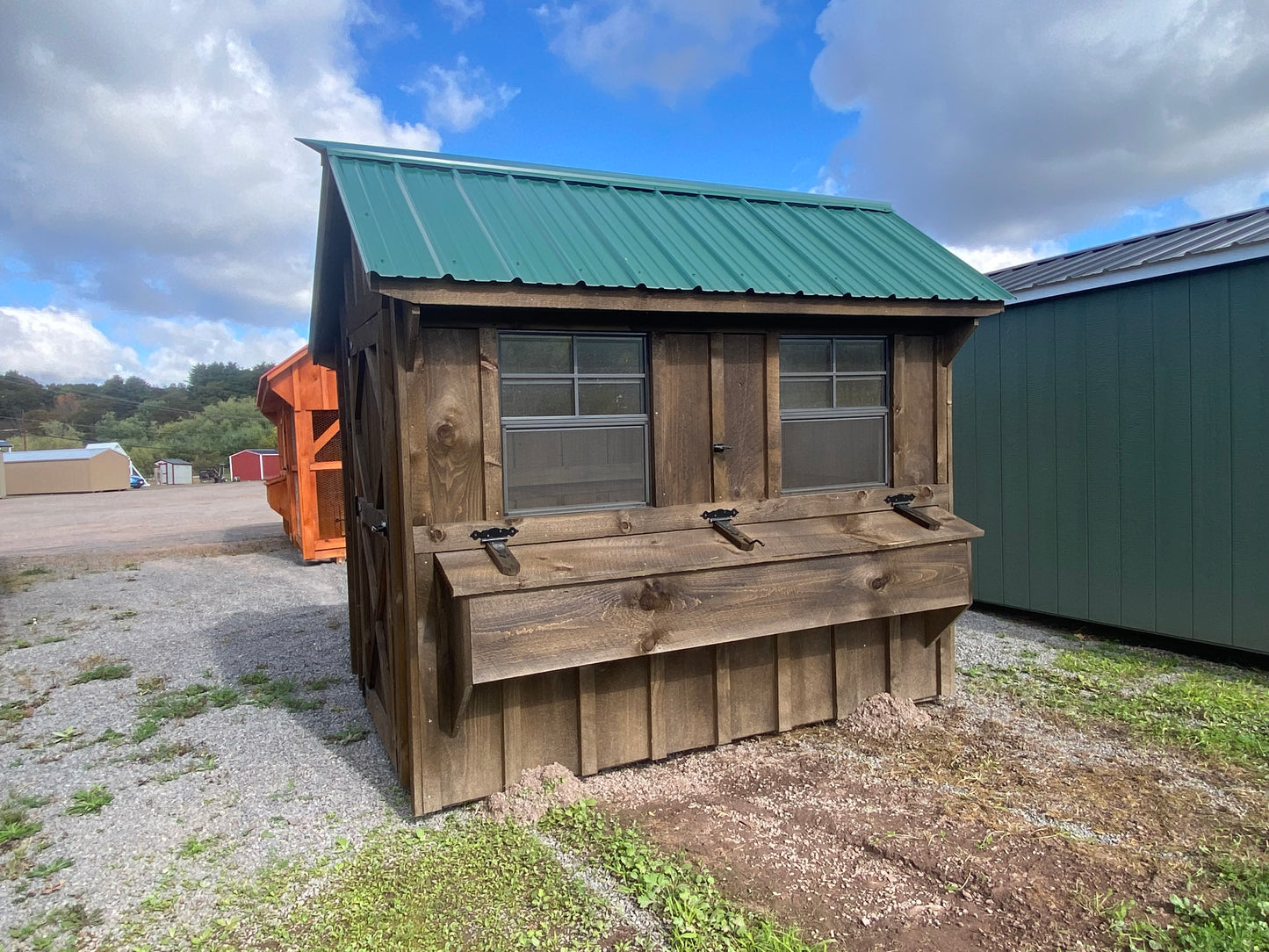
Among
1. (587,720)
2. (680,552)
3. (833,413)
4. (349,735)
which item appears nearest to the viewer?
(680,552)

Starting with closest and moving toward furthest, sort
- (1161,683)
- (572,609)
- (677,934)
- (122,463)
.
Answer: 1. (677,934)
2. (572,609)
3. (1161,683)
4. (122,463)

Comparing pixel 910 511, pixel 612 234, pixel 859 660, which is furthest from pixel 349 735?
pixel 910 511

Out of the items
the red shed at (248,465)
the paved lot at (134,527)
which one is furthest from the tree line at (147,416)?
the paved lot at (134,527)

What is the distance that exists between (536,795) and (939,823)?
1842 mm

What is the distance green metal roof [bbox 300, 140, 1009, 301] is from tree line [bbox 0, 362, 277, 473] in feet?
164

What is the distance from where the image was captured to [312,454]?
11.2 metres

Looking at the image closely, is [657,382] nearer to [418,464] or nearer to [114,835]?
[418,464]

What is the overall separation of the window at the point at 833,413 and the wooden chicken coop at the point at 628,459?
0.01 metres

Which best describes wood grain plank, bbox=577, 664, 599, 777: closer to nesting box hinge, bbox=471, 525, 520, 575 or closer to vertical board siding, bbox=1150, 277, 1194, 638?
nesting box hinge, bbox=471, 525, 520, 575

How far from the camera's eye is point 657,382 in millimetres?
3883

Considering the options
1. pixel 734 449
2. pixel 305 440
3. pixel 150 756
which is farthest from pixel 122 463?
pixel 734 449

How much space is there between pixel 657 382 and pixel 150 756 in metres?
3.70

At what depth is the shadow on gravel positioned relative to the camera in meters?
4.43

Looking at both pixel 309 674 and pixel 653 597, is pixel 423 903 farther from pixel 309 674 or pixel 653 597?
pixel 309 674
